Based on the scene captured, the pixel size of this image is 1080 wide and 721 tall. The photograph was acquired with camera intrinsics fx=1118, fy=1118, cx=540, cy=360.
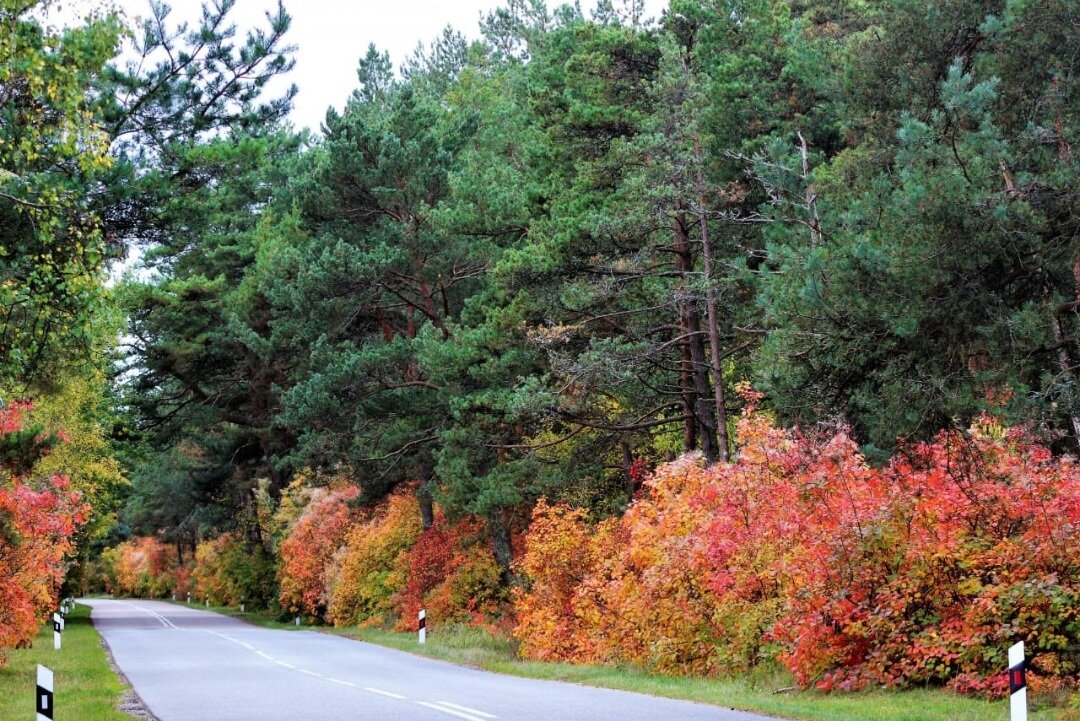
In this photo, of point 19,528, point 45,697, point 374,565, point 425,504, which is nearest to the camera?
point 45,697

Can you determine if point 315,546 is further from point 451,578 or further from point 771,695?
point 771,695

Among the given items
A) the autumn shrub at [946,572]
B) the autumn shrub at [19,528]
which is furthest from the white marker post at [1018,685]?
the autumn shrub at [19,528]

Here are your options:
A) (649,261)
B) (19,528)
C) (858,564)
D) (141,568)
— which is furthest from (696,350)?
(141,568)

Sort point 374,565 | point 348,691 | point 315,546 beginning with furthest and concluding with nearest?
point 315,546 → point 374,565 → point 348,691

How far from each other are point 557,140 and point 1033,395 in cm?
1463

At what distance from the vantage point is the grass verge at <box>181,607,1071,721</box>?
11422 millimetres

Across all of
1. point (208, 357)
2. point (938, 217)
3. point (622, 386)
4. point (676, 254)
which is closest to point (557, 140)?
point (676, 254)

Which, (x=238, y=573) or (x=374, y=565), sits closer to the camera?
(x=374, y=565)

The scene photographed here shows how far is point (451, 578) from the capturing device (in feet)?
107

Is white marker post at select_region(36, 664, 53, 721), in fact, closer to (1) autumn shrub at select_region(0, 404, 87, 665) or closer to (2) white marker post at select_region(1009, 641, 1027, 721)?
(1) autumn shrub at select_region(0, 404, 87, 665)

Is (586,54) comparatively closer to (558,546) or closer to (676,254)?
(676,254)

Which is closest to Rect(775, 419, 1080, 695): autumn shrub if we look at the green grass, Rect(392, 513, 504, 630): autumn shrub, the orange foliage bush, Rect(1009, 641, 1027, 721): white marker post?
the orange foliage bush

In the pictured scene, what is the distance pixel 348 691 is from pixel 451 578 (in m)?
17.2

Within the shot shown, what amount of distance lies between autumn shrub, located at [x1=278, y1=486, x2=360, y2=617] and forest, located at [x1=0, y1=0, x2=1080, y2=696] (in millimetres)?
196
